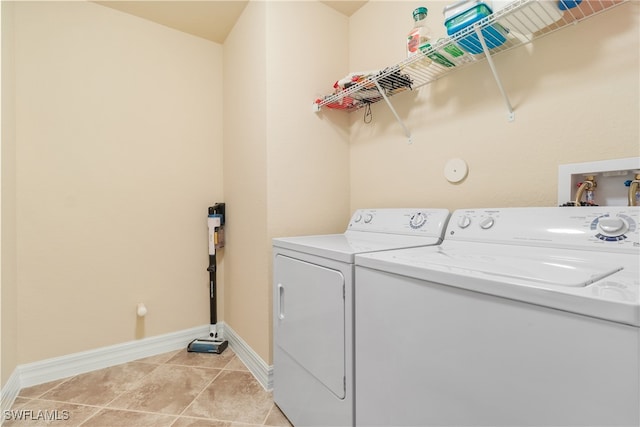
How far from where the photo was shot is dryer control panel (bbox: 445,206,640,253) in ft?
2.77

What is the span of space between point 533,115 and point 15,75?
8.94ft

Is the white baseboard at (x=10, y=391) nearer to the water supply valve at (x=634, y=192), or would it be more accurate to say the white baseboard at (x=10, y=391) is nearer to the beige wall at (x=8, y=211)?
the beige wall at (x=8, y=211)

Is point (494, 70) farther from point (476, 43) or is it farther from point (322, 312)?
point (322, 312)

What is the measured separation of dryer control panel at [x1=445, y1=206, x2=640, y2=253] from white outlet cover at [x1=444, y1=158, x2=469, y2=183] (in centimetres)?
24

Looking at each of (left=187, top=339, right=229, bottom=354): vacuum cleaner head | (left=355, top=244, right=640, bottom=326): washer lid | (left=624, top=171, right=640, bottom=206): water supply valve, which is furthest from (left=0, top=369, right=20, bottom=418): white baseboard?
(left=624, top=171, right=640, bottom=206): water supply valve

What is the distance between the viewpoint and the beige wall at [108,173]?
5.75ft

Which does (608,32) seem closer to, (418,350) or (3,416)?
(418,350)

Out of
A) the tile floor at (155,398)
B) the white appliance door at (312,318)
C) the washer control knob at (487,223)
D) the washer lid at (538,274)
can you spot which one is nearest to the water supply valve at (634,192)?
the washer lid at (538,274)

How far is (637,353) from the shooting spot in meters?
0.47

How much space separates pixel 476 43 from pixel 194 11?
73.1 inches

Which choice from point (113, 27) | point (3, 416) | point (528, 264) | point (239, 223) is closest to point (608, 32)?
A: point (528, 264)

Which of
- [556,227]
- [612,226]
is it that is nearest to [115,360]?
[556,227]

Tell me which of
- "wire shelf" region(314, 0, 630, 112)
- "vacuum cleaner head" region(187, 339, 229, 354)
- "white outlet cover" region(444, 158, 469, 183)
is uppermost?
"wire shelf" region(314, 0, 630, 112)

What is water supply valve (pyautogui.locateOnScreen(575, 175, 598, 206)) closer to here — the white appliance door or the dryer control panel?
the dryer control panel
